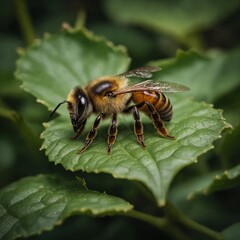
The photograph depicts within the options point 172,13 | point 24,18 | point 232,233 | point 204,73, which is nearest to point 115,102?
point 232,233

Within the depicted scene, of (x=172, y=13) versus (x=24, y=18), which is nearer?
(x=24, y=18)

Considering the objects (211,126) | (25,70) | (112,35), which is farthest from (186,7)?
(211,126)

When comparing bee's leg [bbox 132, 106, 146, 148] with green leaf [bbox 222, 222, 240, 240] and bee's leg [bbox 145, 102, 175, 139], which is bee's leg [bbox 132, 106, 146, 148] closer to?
bee's leg [bbox 145, 102, 175, 139]

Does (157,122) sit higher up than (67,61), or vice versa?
(67,61)

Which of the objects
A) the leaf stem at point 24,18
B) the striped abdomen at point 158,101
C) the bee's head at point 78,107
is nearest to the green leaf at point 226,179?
the striped abdomen at point 158,101

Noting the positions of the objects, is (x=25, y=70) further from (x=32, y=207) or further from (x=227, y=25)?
(x=227, y=25)

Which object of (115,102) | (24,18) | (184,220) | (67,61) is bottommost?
(184,220)

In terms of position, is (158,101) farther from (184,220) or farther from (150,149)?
(184,220)
